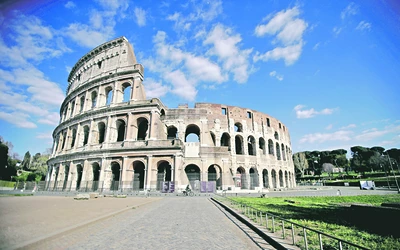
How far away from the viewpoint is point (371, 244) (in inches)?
157

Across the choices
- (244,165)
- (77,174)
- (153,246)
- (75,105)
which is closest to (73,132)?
(75,105)

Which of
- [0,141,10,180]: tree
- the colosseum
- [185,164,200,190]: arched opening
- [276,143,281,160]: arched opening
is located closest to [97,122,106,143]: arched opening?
the colosseum

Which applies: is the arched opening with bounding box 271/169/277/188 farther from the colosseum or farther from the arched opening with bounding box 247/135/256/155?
the arched opening with bounding box 247/135/256/155

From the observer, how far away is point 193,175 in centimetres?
2567

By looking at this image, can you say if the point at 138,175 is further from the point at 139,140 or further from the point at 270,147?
the point at 270,147

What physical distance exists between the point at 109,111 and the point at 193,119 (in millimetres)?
11648

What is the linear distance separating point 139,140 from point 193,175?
8528mm

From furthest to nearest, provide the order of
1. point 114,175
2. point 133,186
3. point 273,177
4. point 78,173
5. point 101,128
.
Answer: point 273,177 → point 101,128 → point 78,173 → point 114,175 → point 133,186

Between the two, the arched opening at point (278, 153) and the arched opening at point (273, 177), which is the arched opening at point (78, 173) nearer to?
the arched opening at point (273, 177)

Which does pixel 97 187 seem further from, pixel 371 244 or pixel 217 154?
pixel 371 244

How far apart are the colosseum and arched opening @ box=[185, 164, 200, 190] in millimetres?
124

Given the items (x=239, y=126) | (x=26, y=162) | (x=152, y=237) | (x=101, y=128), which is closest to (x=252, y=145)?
(x=239, y=126)

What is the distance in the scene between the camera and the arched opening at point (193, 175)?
22.8 meters

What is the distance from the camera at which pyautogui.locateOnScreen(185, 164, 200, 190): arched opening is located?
2281 centimetres
